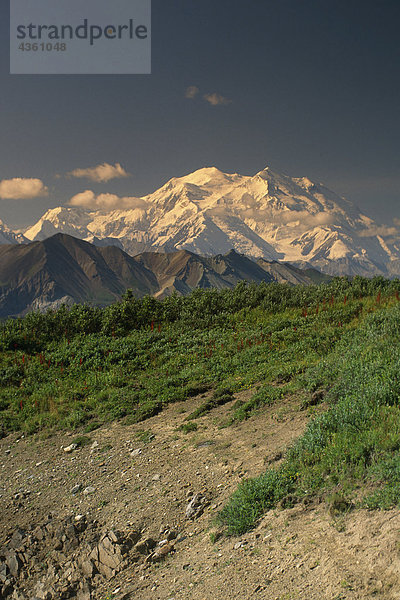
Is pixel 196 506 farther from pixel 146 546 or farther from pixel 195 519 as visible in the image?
pixel 146 546

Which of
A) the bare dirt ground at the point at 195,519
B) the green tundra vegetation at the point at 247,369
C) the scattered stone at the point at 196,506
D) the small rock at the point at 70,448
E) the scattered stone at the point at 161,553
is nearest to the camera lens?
the bare dirt ground at the point at 195,519

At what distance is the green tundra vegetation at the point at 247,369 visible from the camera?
6.82m

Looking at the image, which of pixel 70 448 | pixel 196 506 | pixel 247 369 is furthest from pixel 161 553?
pixel 247 369

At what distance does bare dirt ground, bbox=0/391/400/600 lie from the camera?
5.12 meters

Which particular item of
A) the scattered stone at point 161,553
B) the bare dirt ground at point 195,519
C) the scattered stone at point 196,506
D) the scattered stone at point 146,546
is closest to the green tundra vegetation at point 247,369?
the bare dirt ground at point 195,519

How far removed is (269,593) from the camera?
5035mm

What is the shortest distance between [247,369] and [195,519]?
8.32 metres

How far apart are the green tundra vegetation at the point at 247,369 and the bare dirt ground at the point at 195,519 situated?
1.70 feet

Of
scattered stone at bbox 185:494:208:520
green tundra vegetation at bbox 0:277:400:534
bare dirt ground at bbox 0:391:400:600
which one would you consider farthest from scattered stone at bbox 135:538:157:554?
green tundra vegetation at bbox 0:277:400:534

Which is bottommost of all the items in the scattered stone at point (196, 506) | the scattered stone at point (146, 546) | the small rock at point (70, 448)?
the small rock at point (70, 448)

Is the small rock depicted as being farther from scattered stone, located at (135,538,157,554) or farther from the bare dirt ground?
scattered stone, located at (135,538,157,554)

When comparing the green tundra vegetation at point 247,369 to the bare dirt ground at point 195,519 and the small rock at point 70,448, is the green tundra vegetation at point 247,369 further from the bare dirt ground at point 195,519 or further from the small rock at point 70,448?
the small rock at point 70,448

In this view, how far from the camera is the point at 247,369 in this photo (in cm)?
1528

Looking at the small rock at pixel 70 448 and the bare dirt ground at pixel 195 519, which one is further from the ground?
the bare dirt ground at pixel 195 519
